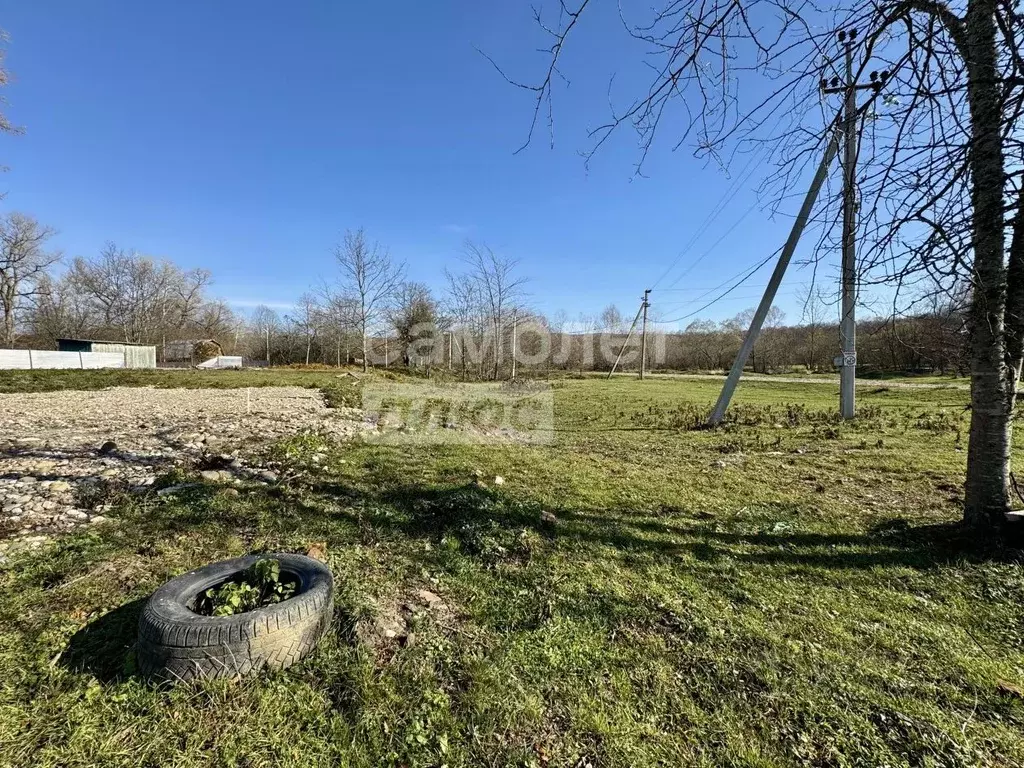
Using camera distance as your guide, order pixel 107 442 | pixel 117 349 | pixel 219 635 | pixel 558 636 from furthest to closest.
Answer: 1. pixel 117 349
2. pixel 107 442
3. pixel 558 636
4. pixel 219 635

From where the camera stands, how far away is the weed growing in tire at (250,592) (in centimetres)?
203

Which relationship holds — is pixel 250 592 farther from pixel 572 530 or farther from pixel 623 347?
pixel 623 347

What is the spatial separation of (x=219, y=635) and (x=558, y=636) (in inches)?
60.4

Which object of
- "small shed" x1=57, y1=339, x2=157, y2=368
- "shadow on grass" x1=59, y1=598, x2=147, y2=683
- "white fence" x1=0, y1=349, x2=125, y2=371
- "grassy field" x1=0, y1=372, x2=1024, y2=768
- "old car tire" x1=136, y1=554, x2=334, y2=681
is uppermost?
"small shed" x1=57, y1=339, x2=157, y2=368

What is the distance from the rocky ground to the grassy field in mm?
449

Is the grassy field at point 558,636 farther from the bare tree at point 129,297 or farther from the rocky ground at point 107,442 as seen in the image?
the bare tree at point 129,297

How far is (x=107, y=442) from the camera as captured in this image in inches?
214

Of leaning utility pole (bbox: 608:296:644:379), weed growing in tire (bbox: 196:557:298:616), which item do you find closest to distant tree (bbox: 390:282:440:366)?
leaning utility pole (bbox: 608:296:644:379)

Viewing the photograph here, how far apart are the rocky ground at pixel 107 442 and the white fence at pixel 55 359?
1675cm

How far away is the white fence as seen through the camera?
22.6m

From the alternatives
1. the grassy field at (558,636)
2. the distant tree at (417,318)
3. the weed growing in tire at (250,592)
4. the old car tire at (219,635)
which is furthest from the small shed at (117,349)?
the old car tire at (219,635)

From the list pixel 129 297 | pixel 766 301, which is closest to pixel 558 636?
pixel 766 301

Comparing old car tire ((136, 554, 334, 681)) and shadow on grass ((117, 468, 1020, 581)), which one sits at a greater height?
old car tire ((136, 554, 334, 681))

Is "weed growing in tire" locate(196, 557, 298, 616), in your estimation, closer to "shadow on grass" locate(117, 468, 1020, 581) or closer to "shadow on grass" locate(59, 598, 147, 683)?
"shadow on grass" locate(59, 598, 147, 683)
